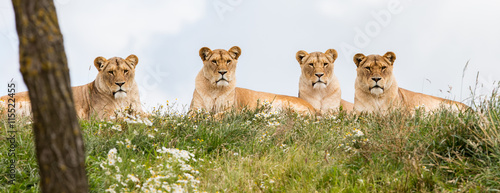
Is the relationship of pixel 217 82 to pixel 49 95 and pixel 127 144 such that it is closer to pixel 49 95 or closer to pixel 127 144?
pixel 127 144

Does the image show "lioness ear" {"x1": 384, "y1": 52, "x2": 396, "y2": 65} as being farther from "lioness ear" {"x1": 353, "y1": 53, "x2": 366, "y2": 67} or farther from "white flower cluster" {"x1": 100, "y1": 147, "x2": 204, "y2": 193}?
"white flower cluster" {"x1": 100, "y1": 147, "x2": 204, "y2": 193}

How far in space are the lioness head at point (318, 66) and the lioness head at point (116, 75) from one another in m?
3.51

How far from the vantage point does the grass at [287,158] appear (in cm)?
515

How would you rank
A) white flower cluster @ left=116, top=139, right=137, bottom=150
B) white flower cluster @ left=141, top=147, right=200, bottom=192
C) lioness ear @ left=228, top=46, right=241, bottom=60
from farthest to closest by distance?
lioness ear @ left=228, top=46, right=241, bottom=60
white flower cluster @ left=116, top=139, right=137, bottom=150
white flower cluster @ left=141, top=147, right=200, bottom=192

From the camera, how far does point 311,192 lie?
525 cm

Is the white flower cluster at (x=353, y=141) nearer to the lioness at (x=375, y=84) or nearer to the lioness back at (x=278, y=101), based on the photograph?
the lioness at (x=375, y=84)

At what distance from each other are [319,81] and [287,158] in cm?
527

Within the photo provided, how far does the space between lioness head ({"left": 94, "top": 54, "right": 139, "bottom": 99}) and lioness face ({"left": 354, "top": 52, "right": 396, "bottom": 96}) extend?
4076mm

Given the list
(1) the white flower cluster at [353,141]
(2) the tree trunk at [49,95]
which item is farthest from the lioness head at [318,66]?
(2) the tree trunk at [49,95]

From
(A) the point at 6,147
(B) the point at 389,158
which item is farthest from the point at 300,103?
(A) the point at 6,147

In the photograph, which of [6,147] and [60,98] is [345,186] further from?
[6,147]

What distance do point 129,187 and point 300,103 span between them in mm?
6301

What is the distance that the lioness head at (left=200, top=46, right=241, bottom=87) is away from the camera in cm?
1005

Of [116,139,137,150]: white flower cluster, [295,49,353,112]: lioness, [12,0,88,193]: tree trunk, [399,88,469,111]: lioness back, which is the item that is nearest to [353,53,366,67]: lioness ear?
[295,49,353,112]: lioness
